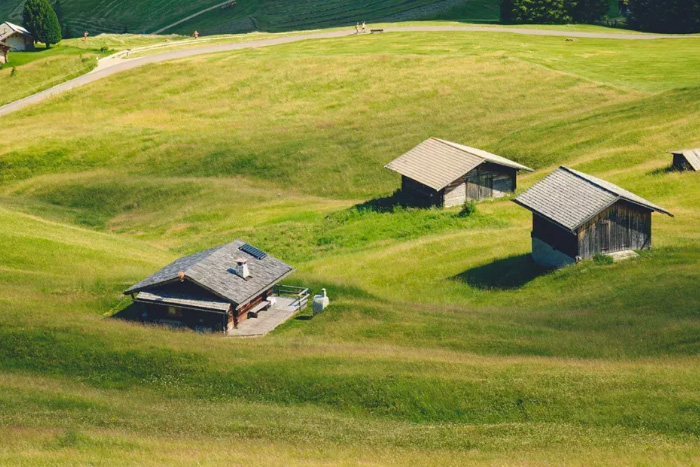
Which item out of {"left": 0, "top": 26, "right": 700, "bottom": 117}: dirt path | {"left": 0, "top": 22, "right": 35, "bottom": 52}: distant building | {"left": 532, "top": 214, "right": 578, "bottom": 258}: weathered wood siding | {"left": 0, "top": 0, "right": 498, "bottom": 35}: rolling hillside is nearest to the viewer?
{"left": 532, "top": 214, "right": 578, "bottom": 258}: weathered wood siding

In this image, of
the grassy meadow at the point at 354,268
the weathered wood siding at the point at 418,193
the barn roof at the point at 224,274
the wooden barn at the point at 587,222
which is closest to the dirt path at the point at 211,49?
the grassy meadow at the point at 354,268

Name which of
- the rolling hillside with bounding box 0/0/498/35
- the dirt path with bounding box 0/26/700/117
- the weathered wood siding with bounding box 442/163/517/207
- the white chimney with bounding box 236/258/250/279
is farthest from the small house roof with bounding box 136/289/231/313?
the rolling hillside with bounding box 0/0/498/35

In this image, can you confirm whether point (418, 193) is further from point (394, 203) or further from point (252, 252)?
point (252, 252)

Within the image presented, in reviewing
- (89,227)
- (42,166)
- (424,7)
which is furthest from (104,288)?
(424,7)

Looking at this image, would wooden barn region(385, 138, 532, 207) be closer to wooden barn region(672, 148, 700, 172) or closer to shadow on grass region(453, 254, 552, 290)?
wooden barn region(672, 148, 700, 172)

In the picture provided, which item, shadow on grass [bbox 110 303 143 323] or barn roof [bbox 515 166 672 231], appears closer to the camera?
shadow on grass [bbox 110 303 143 323]

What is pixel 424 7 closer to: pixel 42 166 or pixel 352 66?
pixel 352 66
